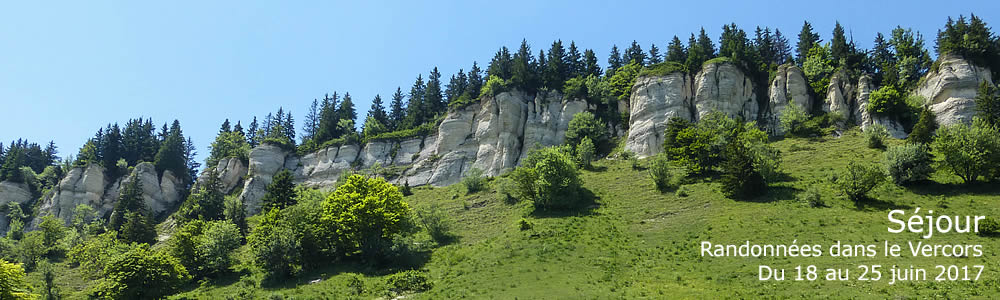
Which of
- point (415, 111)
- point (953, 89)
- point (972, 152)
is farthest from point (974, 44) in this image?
point (415, 111)

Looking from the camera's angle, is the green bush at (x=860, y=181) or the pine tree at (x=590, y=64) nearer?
the green bush at (x=860, y=181)

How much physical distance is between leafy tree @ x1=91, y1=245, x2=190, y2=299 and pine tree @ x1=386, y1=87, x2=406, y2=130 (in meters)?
73.9

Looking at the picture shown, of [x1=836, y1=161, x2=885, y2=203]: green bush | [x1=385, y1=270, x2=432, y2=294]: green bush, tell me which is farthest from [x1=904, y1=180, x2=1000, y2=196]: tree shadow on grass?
[x1=385, y1=270, x2=432, y2=294]: green bush

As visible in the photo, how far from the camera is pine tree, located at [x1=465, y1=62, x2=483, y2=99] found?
4867 inches

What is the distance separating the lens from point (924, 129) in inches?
2908

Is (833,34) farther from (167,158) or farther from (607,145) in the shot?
(167,158)

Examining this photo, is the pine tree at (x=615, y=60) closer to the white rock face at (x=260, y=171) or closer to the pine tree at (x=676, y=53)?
the pine tree at (x=676, y=53)

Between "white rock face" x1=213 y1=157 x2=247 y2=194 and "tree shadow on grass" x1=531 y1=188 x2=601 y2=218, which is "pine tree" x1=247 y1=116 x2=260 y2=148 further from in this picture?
"tree shadow on grass" x1=531 y1=188 x2=601 y2=218

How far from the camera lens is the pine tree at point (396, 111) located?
13270 centimetres

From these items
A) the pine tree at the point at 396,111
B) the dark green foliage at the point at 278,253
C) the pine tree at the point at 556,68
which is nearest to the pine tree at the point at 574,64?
the pine tree at the point at 556,68

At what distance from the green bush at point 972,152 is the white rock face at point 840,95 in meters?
28.5

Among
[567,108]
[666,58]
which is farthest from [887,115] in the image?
[567,108]

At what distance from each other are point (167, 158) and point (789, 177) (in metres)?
113

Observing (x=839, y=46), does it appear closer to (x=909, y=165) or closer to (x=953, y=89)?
(x=953, y=89)
